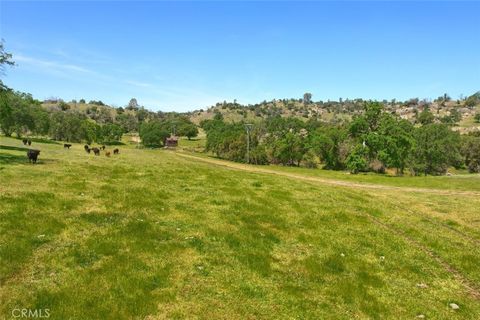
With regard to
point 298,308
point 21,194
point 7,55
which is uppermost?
point 7,55

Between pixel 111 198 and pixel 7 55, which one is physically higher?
pixel 7 55

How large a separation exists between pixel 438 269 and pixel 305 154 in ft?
332

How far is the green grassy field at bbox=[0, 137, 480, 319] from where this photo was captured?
493 inches

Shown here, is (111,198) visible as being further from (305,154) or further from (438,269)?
(305,154)

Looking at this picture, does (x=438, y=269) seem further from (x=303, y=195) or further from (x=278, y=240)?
(x=303, y=195)

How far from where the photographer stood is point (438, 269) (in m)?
17.9

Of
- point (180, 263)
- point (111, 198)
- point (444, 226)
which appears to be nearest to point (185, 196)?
point (111, 198)

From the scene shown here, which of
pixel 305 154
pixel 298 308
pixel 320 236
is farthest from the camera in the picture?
pixel 305 154

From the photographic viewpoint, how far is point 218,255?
16766 mm

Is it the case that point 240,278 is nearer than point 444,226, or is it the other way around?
point 240,278

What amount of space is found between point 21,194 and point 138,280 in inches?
517

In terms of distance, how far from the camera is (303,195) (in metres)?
33.5

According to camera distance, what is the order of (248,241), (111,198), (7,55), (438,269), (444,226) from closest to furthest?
(438,269), (248,241), (111,198), (444,226), (7,55)

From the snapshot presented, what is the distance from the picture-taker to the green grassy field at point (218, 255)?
12.5m
